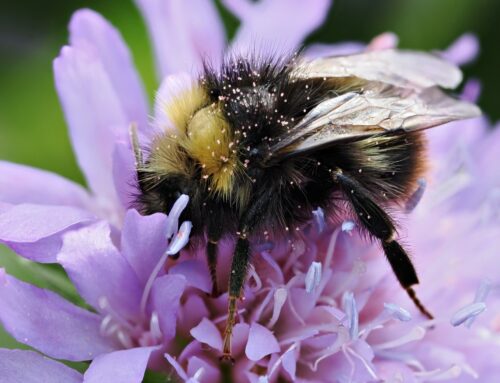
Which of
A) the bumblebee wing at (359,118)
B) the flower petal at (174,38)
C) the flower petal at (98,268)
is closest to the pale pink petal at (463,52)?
the flower petal at (174,38)

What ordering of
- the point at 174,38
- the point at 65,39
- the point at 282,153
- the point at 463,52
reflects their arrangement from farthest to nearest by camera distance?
the point at 65,39
the point at 463,52
the point at 174,38
the point at 282,153

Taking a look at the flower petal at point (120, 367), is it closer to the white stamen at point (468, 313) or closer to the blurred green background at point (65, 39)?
the white stamen at point (468, 313)

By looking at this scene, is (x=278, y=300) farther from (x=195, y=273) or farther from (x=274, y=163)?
(x=274, y=163)

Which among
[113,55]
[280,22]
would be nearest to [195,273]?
[113,55]

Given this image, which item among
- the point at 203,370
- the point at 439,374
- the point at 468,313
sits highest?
the point at 203,370

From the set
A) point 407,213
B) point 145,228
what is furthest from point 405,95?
point 145,228

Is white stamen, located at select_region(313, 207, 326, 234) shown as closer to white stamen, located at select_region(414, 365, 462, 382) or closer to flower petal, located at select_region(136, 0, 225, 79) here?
white stamen, located at select_region(414, 365, 462, 382)

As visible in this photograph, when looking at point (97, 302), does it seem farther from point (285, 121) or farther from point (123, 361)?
point (285, 121)
